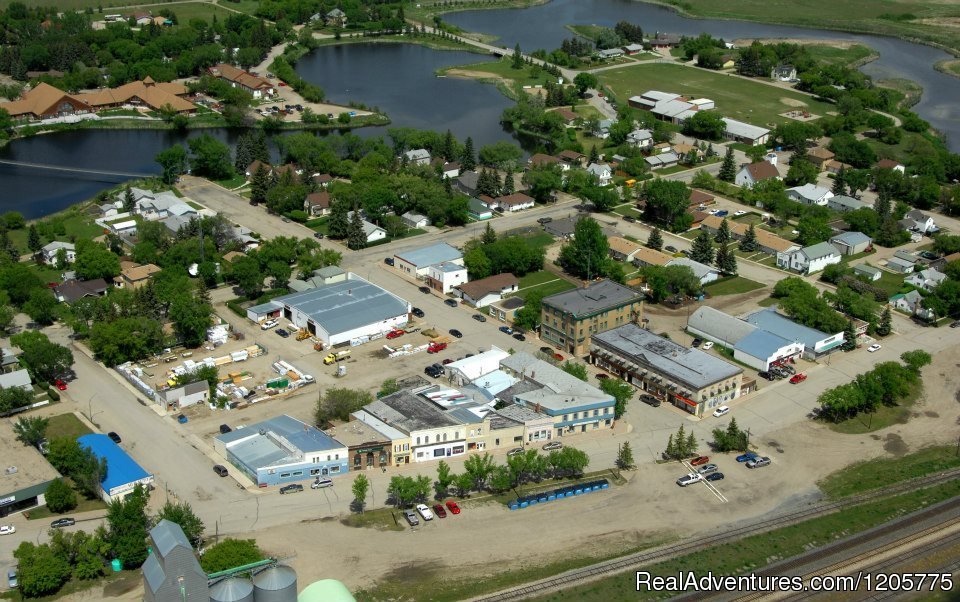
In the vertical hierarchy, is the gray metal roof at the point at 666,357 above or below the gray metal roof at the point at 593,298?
below

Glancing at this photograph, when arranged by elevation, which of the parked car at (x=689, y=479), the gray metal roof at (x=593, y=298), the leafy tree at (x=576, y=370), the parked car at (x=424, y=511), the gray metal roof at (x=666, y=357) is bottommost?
the parked car at (x=424, y=511)

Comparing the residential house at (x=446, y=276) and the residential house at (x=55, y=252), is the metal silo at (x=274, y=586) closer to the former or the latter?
the residential house at (x=446, y=276)

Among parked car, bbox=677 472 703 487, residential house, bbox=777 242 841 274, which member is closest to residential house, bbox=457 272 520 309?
residential house, bbox=777 242 841 274

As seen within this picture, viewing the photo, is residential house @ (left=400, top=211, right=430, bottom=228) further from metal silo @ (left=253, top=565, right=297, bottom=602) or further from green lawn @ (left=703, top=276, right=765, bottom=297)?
metal silo @ (left=253, top=565, right=297, bottom=602)

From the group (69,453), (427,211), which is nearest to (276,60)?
(427,211)

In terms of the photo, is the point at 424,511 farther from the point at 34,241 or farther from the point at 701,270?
the point at 34,241

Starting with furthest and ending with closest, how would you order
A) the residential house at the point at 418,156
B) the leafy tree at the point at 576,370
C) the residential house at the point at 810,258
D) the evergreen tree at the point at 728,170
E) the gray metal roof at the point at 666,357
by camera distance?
1. the residential house at the point at 418,156
2. the evergreen tree at the point at 728,170
3. the residential house at the point at 810,258
4. the leafy tree at the point at 576,370
5. the gray metal roof at the point at 666,357

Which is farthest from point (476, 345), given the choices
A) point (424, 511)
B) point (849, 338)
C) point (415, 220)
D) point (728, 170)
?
point (728, 170)

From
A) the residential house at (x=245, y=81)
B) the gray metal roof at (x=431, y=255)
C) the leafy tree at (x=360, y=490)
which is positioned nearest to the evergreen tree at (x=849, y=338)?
the gray metal roof at (x=431, y=255)
